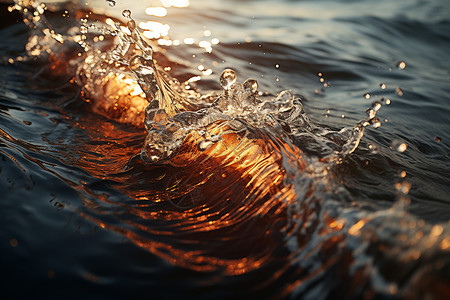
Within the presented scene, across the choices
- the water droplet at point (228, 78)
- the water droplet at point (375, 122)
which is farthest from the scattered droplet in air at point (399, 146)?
the water droplet at point (228, 78)

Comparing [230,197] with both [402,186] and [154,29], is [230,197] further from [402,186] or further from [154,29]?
[154,29]

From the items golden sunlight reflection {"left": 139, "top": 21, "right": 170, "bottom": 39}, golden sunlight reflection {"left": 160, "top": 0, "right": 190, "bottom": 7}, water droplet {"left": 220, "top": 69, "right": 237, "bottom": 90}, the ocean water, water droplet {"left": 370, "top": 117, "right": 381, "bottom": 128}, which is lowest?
golden sunlight reflection {"left": 160, "top": 0, "right": 190, "bottom": 7}

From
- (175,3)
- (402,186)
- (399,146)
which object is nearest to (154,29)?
(175,3)

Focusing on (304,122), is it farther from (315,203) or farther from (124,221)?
(124,221)

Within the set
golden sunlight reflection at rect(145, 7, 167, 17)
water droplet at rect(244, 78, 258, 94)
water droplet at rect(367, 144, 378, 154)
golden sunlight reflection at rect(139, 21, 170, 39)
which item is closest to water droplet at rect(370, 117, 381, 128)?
water droplet at rect(367, 144, 378, 154)

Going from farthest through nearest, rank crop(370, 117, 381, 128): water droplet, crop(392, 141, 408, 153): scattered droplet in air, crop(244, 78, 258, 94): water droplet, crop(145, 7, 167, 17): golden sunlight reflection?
crop(145, 7, 167, 17): golden sunlight reflection
crop(244, 78, 258, 94): water droplet
crop(370, 117, 381, 128): water droplet
crop(392, 141, 408, 153): scattered droplet in air

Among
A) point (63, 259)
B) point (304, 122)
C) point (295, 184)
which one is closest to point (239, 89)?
point (304, 122)

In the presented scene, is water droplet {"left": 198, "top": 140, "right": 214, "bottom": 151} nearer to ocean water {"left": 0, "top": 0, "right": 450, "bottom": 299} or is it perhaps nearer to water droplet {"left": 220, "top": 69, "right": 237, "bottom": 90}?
ocean water {"left": 0, "top": 0, "right": 450, "bottom": 299}

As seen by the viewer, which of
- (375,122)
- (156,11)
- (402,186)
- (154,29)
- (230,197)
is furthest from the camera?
(156,11)

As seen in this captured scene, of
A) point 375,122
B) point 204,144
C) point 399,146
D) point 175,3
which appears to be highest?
point 399,146
